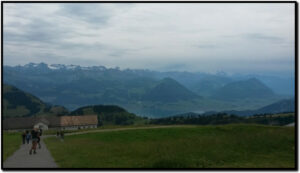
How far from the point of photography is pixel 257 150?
30.2m

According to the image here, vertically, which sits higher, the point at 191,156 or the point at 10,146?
the point at 191,156

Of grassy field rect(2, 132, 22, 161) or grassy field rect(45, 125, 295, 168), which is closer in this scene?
grassy field rect(45, 125, 295, 168)

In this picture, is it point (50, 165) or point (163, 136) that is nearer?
point (50, 165)

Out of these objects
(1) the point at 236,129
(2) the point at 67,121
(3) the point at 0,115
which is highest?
(3) the point at 0,115

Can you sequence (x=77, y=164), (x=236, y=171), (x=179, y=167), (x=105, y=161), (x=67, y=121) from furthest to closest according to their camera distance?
(x=67, y=121), (x=105, y=161), (x=77, y=164), (x=179, y=167), (x=236, y=171)

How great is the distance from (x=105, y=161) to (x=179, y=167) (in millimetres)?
5984

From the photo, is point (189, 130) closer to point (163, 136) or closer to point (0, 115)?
point (163, 136)

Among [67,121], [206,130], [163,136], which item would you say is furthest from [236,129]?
[67,121]

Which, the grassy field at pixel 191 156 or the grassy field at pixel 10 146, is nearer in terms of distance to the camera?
the grassy field at pixel 191 156

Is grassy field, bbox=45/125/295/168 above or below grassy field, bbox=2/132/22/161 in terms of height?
above

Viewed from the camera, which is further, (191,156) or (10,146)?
(10,146)

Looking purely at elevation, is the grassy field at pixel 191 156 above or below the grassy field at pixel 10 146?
above

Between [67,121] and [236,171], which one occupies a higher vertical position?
[236,171]

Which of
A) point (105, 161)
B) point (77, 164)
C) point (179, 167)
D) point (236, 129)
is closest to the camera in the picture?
point (179, 167)
